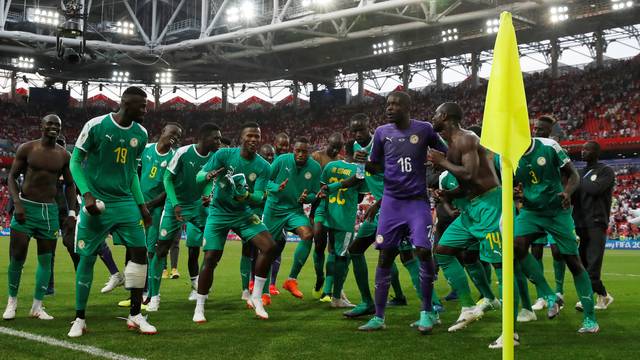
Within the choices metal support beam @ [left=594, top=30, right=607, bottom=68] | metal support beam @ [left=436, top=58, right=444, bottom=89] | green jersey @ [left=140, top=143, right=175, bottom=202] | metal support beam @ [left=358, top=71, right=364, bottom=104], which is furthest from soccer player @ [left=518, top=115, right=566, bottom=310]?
metal support beam @ [left=358, top=71, right=364, bottom=104]

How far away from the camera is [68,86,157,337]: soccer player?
566 cm

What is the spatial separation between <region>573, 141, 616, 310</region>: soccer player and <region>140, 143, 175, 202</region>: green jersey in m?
5.70

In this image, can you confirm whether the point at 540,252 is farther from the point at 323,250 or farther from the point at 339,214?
the point at 323,250

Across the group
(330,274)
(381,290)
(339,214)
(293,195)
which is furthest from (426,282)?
(293,195)

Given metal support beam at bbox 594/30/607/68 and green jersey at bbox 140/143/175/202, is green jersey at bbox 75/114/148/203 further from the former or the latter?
metal support beam at bbox 594/30/607/68

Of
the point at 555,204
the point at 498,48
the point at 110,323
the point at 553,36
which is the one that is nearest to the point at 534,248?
the point at 555,204

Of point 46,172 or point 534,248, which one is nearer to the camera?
point 46,172

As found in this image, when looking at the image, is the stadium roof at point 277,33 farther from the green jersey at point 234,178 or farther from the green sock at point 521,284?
the green sock at point 521,284

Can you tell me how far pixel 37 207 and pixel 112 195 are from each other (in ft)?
4.50

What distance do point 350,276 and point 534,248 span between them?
4.91m

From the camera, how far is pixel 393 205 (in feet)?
19.9

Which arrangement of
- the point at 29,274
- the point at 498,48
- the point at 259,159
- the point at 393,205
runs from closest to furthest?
1. the point at 498,48
2. the point at 393,205
3. the point at 259,159
4. the point at 29,274

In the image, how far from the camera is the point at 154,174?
8680 mm

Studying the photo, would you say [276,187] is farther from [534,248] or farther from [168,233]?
[534,248]
